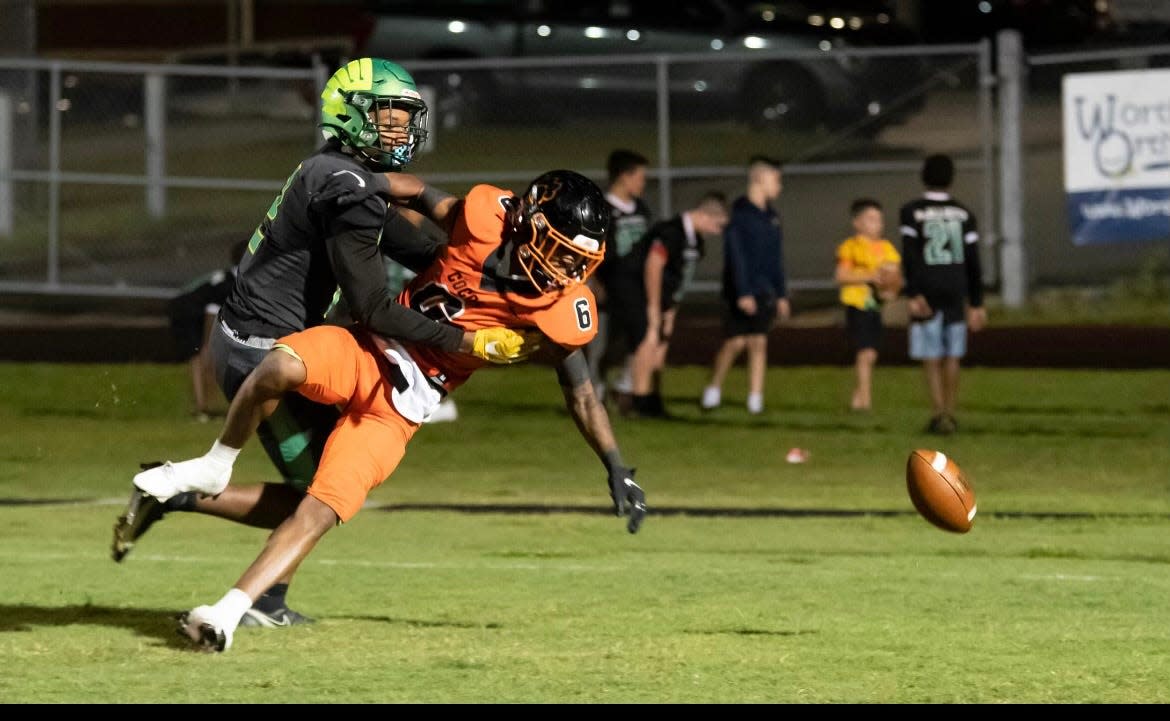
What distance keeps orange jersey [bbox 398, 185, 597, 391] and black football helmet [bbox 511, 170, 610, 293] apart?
0.26ft

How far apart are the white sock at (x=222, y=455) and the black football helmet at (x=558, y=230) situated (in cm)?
117

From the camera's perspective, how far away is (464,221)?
280 inches

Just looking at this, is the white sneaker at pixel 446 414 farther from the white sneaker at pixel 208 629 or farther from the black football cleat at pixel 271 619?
the white sneaker at pixel 208 629

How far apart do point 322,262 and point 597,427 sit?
1124 millimetres

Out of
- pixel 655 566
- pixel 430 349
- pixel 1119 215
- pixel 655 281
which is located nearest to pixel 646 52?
pixel 1119 215

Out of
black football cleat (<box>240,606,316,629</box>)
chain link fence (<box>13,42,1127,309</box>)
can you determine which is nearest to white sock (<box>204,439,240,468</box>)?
black football cleat (<box>240,606,316,629</box>)

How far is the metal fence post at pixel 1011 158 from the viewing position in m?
18.8

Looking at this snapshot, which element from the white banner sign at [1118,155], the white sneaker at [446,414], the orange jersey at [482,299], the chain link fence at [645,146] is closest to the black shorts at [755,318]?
the white sneaker at [446,414]

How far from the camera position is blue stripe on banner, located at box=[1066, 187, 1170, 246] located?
18.1 metres

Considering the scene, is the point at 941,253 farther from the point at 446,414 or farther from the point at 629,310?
the point at 446,414

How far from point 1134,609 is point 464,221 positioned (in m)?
3.00

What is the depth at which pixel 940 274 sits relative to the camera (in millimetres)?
14336
